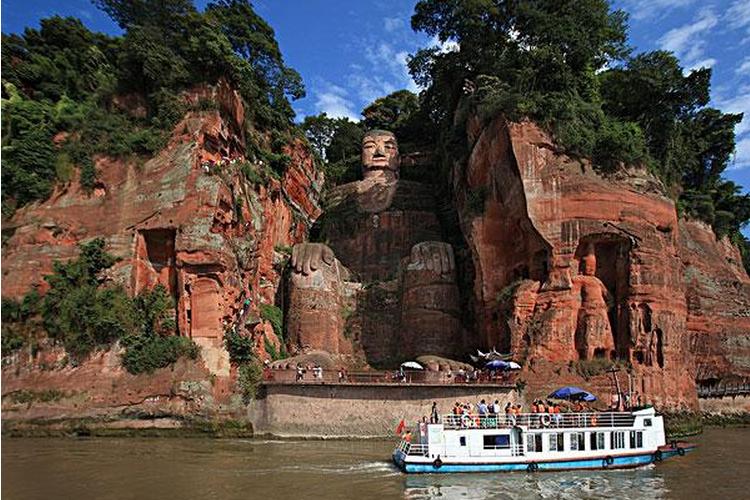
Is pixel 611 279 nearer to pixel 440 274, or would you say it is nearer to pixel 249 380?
pixel 440 274

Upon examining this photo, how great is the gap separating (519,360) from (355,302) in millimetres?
12496

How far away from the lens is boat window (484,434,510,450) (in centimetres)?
2041

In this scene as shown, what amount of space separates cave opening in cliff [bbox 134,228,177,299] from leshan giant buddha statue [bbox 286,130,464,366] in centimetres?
879

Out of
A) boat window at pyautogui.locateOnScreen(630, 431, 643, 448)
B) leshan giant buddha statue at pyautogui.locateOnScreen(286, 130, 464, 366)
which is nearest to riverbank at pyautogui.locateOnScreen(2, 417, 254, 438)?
leshan giant buddha statue at pyautogui.locateOnScreen(286, 130, 464, 366)

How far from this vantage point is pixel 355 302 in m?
39.8

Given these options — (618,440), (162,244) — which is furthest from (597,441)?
(162,244)

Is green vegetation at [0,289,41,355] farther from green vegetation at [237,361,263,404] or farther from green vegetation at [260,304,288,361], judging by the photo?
green vegetation at [260,304,288,361]

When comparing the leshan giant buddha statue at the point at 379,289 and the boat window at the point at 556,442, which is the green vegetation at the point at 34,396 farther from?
the boat window at the point at 556,442

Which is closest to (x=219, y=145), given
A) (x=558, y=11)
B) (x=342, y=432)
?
(x=342, y=432)

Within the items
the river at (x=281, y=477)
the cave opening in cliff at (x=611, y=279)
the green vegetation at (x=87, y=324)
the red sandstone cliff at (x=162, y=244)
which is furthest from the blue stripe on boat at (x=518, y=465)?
the green vegetation at (x=87, y=324)

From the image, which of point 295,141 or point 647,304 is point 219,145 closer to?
point 295,141

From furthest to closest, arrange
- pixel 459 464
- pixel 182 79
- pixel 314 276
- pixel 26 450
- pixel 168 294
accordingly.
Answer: pixel 314 276 → pixel 182 79 → pixel 168 294 → pixel 26 450 → pixel 459 464

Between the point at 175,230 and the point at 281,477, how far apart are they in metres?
16.1

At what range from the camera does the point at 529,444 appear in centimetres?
2047
